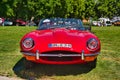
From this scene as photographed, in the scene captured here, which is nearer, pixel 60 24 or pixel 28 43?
pixel 28 43

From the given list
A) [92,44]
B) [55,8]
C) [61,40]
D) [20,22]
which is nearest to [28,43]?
[61,40]

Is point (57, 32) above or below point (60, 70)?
above

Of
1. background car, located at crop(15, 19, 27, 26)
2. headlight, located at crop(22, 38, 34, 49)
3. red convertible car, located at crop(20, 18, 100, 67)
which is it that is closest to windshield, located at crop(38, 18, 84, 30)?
red convertible car, located at crop(20, 18, 100, 67)

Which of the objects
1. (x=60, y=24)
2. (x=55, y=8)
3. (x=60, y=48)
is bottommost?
(x=55, y=8)

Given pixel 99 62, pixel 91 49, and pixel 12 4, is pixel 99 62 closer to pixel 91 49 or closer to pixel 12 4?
pixel 91 49

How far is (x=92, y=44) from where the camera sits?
24.7 ft

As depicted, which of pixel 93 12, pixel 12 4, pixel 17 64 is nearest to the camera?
pixel 17 64

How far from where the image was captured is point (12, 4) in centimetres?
5334

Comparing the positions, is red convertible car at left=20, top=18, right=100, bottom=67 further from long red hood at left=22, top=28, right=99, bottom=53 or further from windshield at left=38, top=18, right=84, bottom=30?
windshield at left=38, top=18, right=84, bottom=30

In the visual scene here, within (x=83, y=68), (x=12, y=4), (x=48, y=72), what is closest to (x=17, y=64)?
(x=48, y=72)

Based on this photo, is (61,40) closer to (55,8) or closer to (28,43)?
(28,43)

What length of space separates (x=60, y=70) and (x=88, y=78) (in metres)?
0.94

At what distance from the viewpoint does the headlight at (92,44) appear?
7.49 m

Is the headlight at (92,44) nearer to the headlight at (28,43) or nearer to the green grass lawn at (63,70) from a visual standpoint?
the green grass lawn at (63,70)
